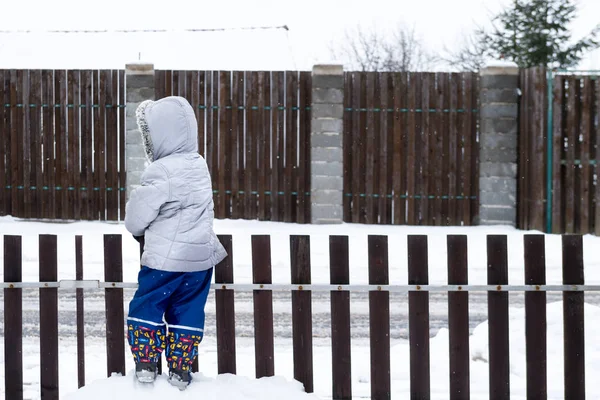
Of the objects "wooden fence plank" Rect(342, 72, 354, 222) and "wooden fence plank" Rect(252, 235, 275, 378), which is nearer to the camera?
"wooden fence plank" Rect(252, 235, 275, 378)

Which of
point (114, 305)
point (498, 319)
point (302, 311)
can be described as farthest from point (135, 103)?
point (498, 319)

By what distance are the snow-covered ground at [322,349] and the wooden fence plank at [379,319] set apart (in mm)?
342

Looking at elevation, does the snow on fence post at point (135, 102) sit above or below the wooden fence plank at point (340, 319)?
above

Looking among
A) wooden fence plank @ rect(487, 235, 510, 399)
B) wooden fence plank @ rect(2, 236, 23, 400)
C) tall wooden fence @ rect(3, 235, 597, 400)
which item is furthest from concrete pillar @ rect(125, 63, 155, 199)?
wooden fence plank @ rect(487, 235, 510, 399)

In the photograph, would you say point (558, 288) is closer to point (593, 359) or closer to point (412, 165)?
point (593, 359)

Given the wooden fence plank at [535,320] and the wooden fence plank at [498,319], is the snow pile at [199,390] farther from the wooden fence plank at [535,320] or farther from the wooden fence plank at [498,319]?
the wooden fence plank at [535,320]

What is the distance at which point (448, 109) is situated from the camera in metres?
12.0

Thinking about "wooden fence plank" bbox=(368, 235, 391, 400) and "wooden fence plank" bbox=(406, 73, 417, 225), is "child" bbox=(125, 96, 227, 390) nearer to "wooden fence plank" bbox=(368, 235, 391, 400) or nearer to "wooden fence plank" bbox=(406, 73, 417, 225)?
"wooden fence plank" bbox=(368, 235, 391, 400)

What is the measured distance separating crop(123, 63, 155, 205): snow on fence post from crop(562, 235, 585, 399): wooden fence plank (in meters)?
9.09

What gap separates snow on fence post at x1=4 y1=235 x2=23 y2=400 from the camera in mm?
4203

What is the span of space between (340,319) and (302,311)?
0.70 ft

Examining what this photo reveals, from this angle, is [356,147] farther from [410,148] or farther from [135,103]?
[135,103]

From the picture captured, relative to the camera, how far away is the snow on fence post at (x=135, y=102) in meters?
A: 12.2

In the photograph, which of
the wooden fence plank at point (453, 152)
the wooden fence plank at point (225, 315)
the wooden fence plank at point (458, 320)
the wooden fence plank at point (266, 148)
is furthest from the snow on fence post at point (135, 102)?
the wooden fence plank at point (458, 320)
